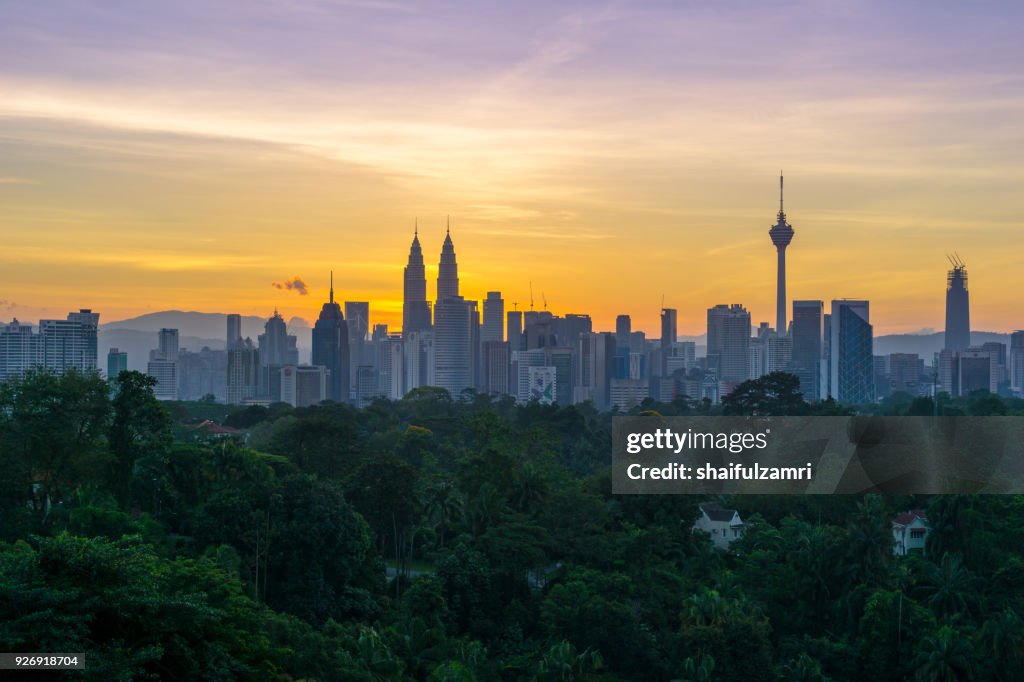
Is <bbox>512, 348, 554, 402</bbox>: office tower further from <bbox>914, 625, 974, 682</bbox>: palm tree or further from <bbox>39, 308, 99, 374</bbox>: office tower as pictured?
<bbox>914, 625, 974, 682</bbox>: palm tree

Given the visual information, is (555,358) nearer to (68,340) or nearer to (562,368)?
(562,368)

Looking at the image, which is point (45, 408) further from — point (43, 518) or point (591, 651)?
point (591, 651)

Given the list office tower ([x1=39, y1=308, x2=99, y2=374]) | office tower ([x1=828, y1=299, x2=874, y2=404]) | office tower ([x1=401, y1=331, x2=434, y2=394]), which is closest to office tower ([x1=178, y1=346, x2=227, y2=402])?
office tower ([x1=401, y1=331, x2=434, y2=394])

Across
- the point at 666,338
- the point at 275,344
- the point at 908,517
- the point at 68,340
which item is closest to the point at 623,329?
the point at 666,338

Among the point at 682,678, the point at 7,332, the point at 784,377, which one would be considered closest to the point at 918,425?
the point at 784,377

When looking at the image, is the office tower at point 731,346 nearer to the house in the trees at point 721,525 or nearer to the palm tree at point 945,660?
the house in the trees at point 721,525
